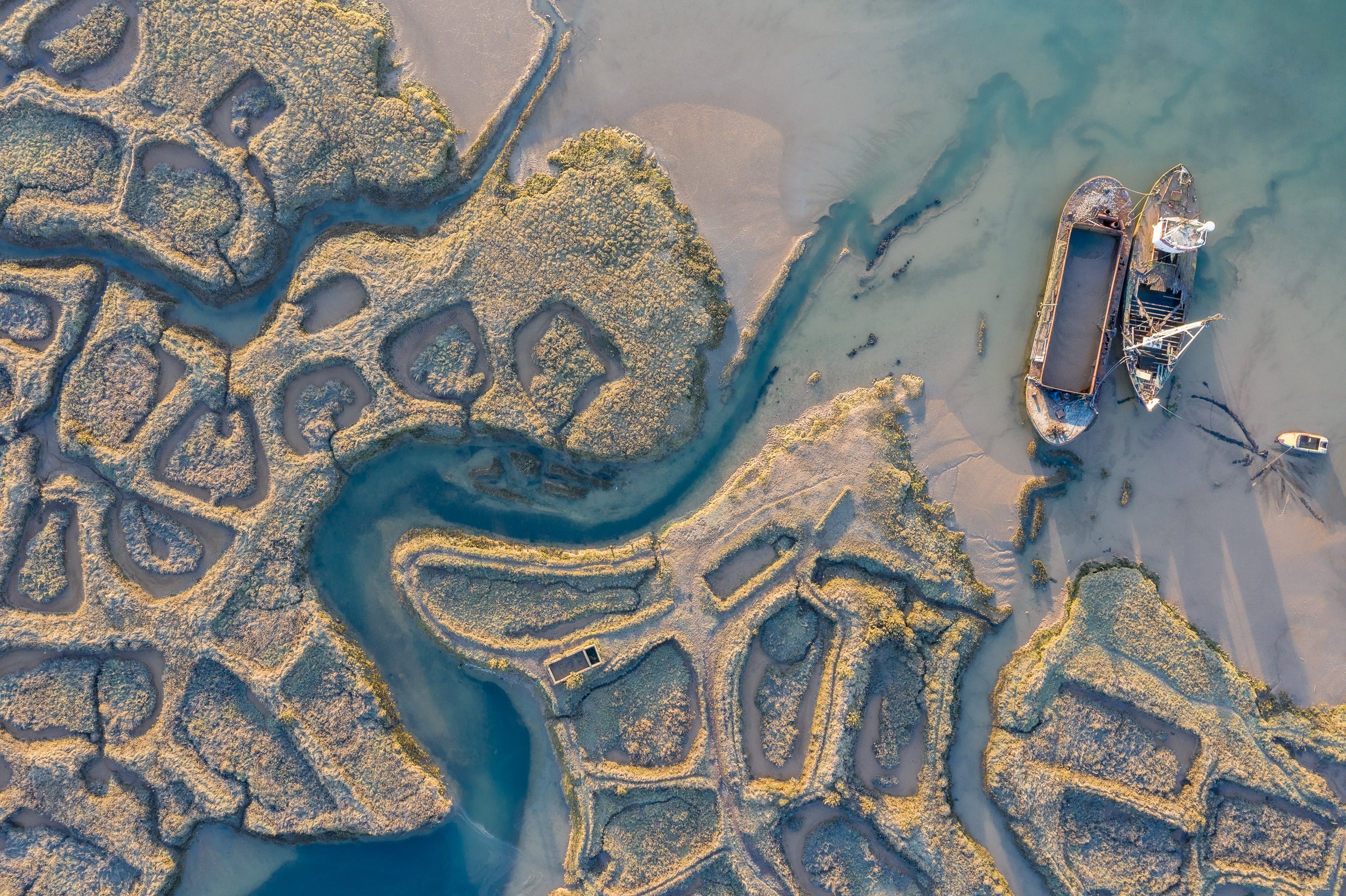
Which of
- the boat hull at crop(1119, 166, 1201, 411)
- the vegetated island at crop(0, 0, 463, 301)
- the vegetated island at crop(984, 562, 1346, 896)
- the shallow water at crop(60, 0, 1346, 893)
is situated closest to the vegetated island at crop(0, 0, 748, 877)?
the vegetated island at crop(0, 0, 463, 301)

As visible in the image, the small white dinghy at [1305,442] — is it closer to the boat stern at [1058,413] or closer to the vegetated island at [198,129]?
the boat stern at [1058,413]

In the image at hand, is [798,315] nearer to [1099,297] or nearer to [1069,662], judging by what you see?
[1099,297]

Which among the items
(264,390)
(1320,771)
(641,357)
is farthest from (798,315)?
(1320,771)

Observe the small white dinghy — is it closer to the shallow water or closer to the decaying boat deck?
the shallow water

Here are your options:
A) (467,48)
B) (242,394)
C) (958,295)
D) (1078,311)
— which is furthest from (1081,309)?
(242,394)

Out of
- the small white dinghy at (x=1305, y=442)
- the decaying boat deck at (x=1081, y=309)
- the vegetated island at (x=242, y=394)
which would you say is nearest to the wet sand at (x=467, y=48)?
the vegetated island at (x=242, y=394)
